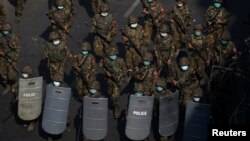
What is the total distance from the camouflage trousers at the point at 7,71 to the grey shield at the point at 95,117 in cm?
391

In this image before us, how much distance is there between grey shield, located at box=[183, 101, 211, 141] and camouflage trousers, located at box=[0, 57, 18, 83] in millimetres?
6173

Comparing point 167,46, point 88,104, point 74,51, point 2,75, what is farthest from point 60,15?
point 88,104

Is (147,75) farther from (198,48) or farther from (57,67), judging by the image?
(57,67)

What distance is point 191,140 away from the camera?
41.2ft

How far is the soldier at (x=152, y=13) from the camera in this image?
55.4 ft

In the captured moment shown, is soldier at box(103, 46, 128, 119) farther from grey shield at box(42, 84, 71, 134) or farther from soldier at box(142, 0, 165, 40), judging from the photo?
soldier at box(142, 0, 165, 40)

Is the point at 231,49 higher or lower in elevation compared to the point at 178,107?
higher

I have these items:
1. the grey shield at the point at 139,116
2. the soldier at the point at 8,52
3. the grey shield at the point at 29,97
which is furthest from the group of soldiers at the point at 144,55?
the grey shield at the point at 139,116

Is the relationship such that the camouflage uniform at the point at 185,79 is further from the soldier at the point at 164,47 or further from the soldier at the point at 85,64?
the soldier at the point at 85,64

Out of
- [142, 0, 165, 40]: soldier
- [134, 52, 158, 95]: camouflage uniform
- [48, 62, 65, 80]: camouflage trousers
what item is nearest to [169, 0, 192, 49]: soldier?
[142, 0, 165, 40]: soldier

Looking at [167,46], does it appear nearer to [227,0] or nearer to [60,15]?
[60,15]

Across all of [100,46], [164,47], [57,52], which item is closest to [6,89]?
[57,52]

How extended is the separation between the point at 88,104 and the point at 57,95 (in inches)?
38.7

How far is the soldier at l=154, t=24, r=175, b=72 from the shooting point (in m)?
15.3
